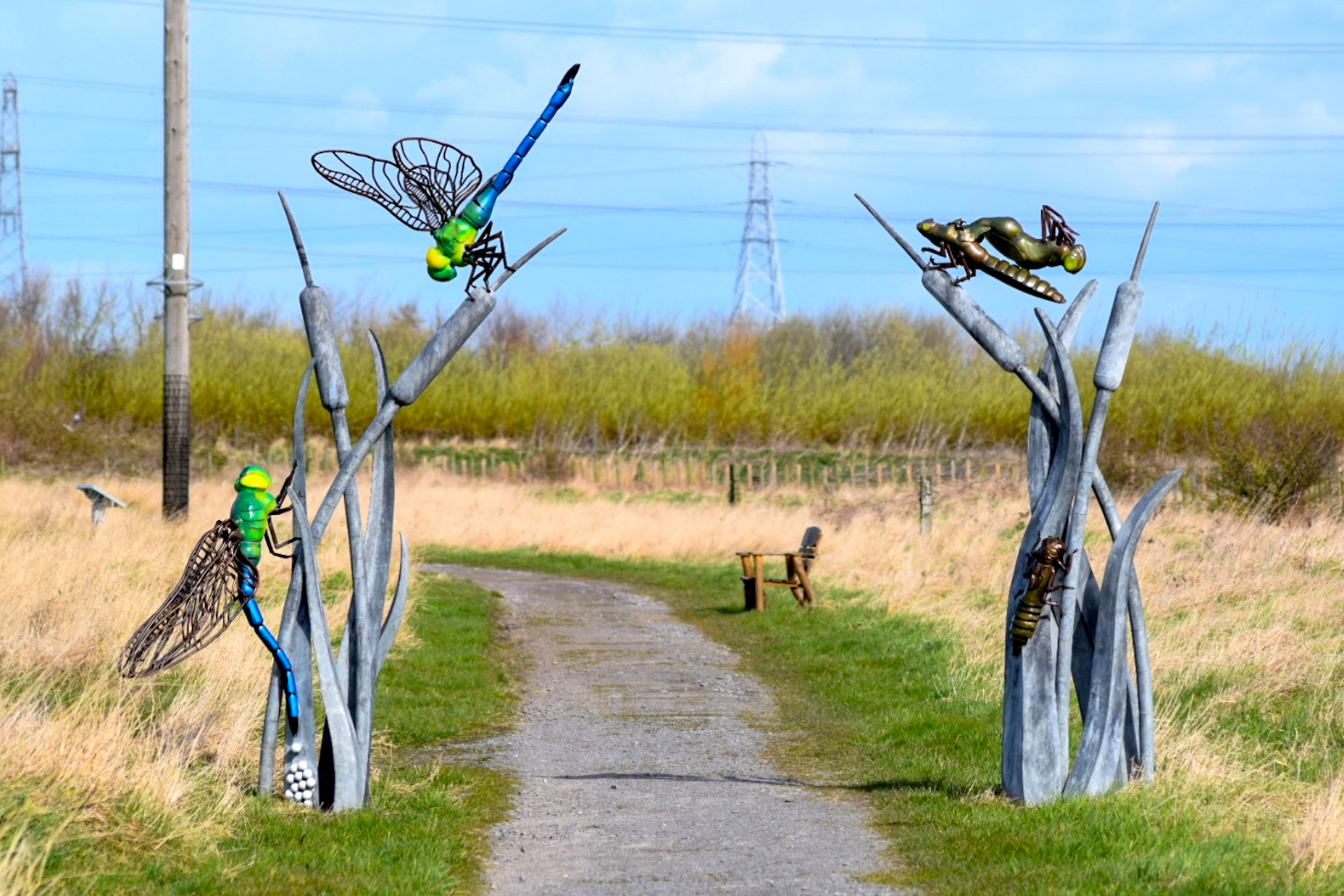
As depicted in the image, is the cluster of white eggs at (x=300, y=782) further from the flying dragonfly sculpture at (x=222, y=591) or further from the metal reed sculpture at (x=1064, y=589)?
the metal reed sculpture at (x=1064, y=589)

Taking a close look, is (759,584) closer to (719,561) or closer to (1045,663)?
(719,561)

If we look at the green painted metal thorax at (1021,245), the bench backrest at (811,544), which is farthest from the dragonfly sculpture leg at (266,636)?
the bench backrest at (811,544)

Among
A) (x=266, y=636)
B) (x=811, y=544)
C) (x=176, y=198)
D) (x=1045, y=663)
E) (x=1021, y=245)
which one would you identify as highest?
(x=176, y=198)

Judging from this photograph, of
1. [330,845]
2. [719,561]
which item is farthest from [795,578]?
[330,845]

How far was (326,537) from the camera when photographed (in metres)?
19.7

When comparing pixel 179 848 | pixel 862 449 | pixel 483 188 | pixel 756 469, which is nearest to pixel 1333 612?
pixel 483 188

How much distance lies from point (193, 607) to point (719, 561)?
15.4m

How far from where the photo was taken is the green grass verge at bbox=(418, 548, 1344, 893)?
5.90m

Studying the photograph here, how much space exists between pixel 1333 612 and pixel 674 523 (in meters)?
13.5

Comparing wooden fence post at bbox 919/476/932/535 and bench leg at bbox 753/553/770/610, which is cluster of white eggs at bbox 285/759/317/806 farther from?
wooden fence post at bbox 919/476/932/535

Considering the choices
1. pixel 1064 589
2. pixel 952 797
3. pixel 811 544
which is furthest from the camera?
pixel 811 544

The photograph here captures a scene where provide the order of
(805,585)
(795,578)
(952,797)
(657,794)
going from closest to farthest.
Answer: (952,797) < (657,794) < (805,585) < (795,578)

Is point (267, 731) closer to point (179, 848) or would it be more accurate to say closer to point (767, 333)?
point (179, 848)

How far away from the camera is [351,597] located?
7.05m
